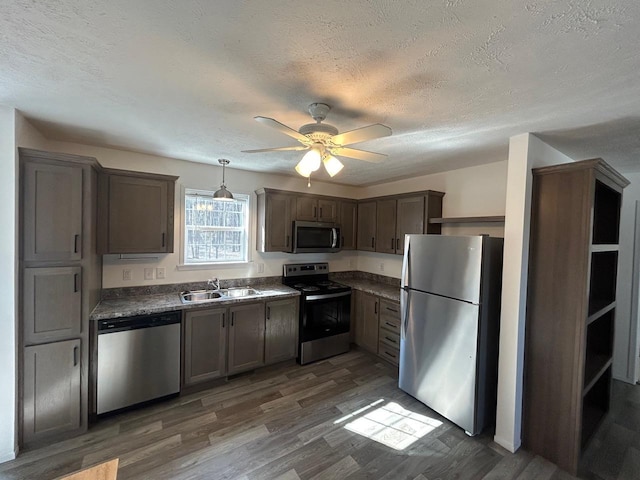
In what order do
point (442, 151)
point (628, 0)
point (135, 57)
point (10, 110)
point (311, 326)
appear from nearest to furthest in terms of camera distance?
point (628, 0) → point (135, 57) → point (10, 110) → point (442, 151) → point (311, 326)

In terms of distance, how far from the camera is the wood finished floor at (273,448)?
1.90 metres

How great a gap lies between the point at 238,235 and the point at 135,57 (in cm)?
252

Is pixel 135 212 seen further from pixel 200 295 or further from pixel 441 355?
pixel 441 355

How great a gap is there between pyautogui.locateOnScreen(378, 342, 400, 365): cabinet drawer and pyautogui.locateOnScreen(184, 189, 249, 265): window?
6.86 feet

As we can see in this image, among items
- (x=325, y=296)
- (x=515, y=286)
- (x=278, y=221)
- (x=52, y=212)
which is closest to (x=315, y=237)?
(x=278, y=221)

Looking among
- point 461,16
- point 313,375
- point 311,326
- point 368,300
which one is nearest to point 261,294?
point 311,326

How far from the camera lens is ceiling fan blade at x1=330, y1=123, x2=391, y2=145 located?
1.45 meters

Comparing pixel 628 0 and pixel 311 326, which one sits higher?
pixel 628 0

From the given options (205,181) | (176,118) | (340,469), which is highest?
(176,118)

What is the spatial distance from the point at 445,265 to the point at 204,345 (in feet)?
8.16

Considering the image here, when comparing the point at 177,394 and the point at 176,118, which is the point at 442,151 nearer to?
the point at 176,118

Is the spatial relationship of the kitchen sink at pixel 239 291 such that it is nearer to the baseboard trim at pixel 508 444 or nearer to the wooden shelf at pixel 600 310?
the baseboard trim at pixel 508 444

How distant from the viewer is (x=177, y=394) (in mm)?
2699

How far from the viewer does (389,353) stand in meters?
3.36
